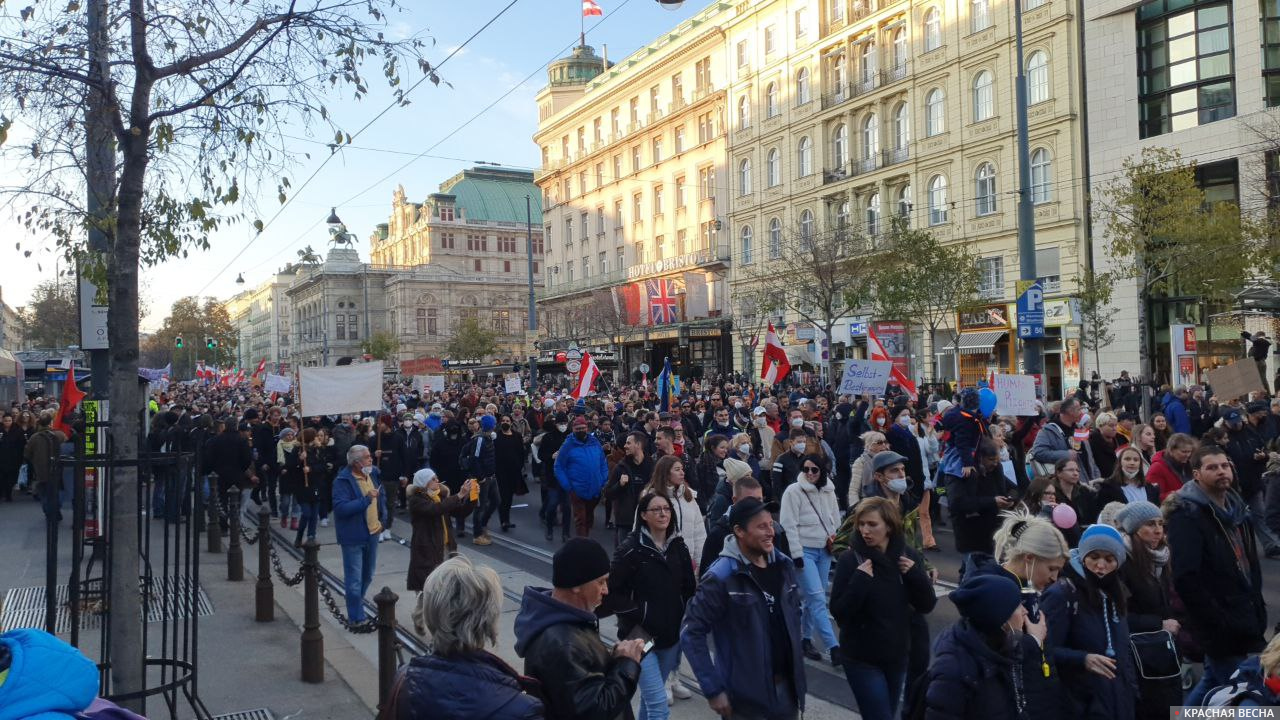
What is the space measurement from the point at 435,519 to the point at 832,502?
3.48 m

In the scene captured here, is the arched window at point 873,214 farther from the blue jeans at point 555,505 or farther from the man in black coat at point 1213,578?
the man in black coat at point 1213,578

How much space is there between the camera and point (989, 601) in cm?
333

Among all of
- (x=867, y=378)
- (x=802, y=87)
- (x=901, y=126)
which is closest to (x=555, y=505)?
(x=867, y=378)

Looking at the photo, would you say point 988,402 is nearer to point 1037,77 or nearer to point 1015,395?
point 1015,395

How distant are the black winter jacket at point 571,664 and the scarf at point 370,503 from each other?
538cm

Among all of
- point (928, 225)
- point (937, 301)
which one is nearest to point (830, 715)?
point (937, 301)

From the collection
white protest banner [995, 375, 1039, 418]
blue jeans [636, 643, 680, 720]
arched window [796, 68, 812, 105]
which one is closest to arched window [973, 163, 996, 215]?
arched window [796, 68, 812, 105]

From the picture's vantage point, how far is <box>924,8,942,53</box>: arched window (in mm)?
36656

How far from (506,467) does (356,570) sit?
5.20 metres

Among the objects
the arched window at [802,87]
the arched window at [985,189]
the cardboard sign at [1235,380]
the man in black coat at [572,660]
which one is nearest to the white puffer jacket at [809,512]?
the man in black coat at [572,660]

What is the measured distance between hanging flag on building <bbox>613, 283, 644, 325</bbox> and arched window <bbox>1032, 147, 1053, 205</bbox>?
2509 cm

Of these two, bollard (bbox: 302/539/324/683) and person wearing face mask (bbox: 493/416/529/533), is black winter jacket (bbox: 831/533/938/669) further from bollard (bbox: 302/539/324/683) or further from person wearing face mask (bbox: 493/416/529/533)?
person wearing face mask (bbox: 493/416/529/533)

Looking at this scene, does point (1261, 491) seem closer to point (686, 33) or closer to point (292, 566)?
point (292, 566)

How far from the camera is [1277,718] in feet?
→ 10.2
